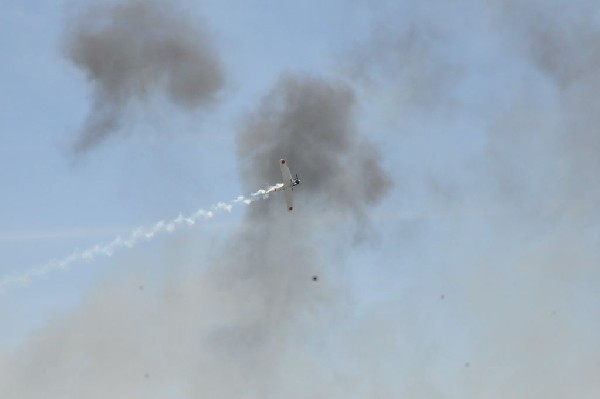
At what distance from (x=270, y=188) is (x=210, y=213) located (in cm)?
632

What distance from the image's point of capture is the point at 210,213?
4382 inches

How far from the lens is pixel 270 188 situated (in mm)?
111625
